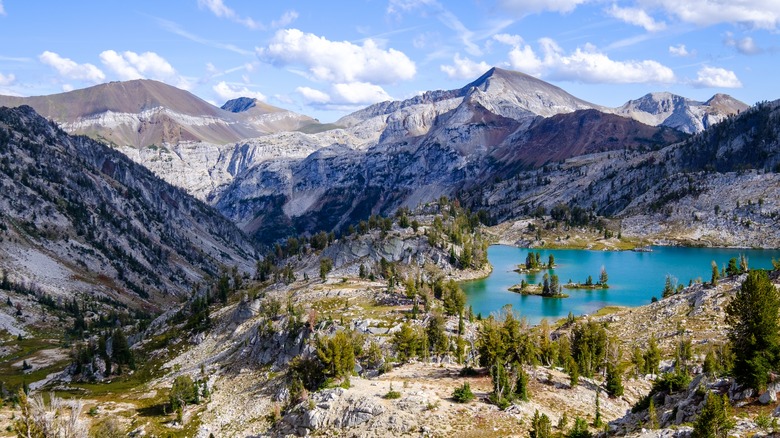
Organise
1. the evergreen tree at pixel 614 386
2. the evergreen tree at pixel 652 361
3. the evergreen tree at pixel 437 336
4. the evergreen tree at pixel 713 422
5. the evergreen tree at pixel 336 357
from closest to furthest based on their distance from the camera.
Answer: the evergreen tree at pixel 713 422 < the evergreen tree at pixel 614 386 < the evergreen tree at pixel 336 357 < the evergreen tree at pixel 652 361 < the evergreen tree at pixel 437 336

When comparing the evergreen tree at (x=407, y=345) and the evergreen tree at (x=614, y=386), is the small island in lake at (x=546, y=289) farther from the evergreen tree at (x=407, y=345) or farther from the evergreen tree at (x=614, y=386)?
the evergreen tree at (x=614, y=386)

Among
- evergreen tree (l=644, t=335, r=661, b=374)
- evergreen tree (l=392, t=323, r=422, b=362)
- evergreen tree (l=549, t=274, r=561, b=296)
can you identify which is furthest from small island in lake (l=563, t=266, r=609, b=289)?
evergreen tree (l=392, t=323, r=422, b=362)

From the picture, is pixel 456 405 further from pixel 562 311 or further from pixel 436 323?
Answer: pixel 562 311

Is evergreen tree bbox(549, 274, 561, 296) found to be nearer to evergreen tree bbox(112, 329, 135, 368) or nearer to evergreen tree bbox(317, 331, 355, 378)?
evergreen tree bbox(317, 331, 355, 378)

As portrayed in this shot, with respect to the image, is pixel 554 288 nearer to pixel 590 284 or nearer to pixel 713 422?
pixel 590 284

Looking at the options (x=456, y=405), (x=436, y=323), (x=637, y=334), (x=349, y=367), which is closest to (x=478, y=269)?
(x=637, y=334)

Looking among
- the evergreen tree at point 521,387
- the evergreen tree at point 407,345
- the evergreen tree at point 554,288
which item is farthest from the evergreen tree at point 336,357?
the evergreen tree at point 554,288

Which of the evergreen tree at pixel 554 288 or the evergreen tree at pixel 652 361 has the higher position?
the evergreen tree at pixel 652 361
